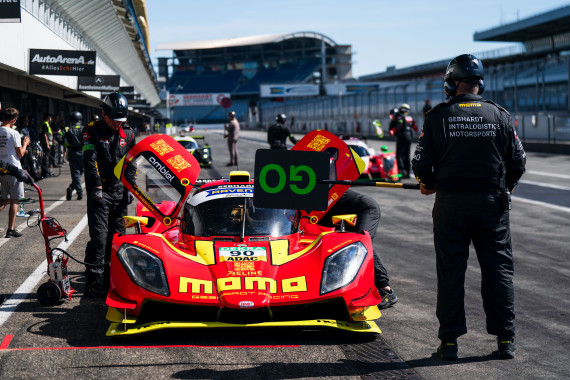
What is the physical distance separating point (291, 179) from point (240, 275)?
734 mm

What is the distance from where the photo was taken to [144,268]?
5.35 m

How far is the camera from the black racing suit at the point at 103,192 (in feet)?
22.0

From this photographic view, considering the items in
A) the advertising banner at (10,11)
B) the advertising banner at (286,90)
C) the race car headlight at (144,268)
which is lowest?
the race car headlight at (144,268)

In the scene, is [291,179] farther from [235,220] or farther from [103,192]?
[103,192]

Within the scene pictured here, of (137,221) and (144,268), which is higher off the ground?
(137,221)

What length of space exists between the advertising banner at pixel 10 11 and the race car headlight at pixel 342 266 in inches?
278

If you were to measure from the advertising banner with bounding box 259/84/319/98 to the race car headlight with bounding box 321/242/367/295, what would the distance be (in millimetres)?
110478

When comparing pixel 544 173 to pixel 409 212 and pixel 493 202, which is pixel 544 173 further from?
pixel 493 202

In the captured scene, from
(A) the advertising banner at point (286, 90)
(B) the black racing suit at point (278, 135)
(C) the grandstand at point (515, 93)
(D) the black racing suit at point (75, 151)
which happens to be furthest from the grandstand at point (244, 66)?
(D) the black racing suit at point (75, 151)

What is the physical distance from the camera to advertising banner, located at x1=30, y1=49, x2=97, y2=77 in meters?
17.0

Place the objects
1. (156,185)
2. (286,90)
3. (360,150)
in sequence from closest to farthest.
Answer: (156,185)
(360,150)
(286,90)

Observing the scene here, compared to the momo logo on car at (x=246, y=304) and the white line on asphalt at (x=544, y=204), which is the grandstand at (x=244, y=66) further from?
the momo logo on car at (x=246, y=304)

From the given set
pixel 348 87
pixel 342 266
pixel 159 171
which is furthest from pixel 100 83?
pixel 348 87

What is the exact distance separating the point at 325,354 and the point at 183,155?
270 cm
